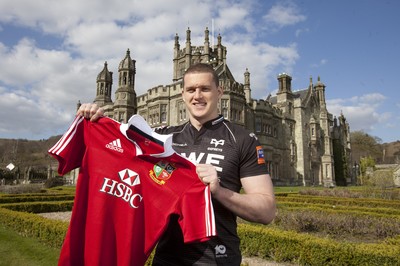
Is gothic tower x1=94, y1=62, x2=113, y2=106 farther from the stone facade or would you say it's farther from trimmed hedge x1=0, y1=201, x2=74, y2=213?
trimmed hedge x1=0, y1=201, x2=74, y2=213

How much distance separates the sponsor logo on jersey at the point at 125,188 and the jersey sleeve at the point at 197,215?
40cm

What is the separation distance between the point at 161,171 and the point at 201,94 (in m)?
0.69

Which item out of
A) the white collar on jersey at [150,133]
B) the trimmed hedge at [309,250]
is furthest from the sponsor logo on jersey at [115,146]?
the trimmed hedge at [309,250]

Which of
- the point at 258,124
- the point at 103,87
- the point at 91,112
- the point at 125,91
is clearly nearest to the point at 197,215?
the point at 91,112

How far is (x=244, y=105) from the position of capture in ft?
104

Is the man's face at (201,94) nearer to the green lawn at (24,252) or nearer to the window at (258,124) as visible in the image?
the green lawn at (24,252)

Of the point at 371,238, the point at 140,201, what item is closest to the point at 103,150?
the point at 140,201

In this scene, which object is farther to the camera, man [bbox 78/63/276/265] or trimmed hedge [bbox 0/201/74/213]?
trimmed hedge [bbox 0/201/74/213]

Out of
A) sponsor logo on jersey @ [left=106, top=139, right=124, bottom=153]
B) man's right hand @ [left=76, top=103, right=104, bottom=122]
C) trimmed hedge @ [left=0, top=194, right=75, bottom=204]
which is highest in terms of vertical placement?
man's right hand @ [left=76, top=103, right=104, bottom=122]

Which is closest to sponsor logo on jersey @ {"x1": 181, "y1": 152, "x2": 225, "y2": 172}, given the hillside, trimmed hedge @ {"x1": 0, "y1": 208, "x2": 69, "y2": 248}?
trimmed hedge @ {"x1": 0, "y1": 208, "x2": 69, "y2": 248}

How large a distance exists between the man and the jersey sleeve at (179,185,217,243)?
11 cm

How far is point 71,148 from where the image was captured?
8.60ft

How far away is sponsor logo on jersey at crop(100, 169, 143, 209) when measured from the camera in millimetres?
2312

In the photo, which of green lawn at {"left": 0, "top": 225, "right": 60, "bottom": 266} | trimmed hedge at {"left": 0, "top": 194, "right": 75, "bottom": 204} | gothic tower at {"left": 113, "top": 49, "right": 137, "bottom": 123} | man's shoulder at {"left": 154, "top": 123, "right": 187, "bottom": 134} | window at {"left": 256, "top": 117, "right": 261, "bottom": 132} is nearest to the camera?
man's shoulder at {"left": 154, "top": 123, "right": 187, "bottom": 134}
